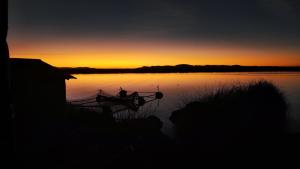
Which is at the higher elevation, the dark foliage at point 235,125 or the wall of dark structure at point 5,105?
the wall of dark structure at point 5,105

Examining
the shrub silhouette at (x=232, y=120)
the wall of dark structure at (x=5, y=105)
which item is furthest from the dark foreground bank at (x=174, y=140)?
the wall of dark structure at (x=5, y=105)

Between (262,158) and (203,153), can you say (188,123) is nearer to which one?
(203,153)

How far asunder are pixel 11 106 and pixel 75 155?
1296 cm

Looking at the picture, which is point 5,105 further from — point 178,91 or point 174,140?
point 178,91

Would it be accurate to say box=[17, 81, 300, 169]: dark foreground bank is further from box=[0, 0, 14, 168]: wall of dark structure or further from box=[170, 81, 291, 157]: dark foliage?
box=[0, 0, 14, 168]: wall of dark structure

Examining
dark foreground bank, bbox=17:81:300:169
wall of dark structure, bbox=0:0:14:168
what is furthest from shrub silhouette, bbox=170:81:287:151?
wall of dark structure, bbox=0:0:14:168

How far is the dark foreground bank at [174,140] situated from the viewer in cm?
1461

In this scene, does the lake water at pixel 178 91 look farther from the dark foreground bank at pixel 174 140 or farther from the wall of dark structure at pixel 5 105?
the wall of dark structure at pixel 5 105

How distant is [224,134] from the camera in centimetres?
1717

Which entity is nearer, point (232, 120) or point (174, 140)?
point (232, 120)

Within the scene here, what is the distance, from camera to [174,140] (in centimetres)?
1930

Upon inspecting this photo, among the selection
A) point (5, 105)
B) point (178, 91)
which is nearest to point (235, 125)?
point (5, 105)

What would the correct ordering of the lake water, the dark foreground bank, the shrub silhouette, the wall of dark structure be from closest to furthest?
the wall of dark structure, the dark foreground bank, the shrub silhouette, the lake water

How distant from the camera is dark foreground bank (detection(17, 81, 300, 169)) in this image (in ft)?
47.9
